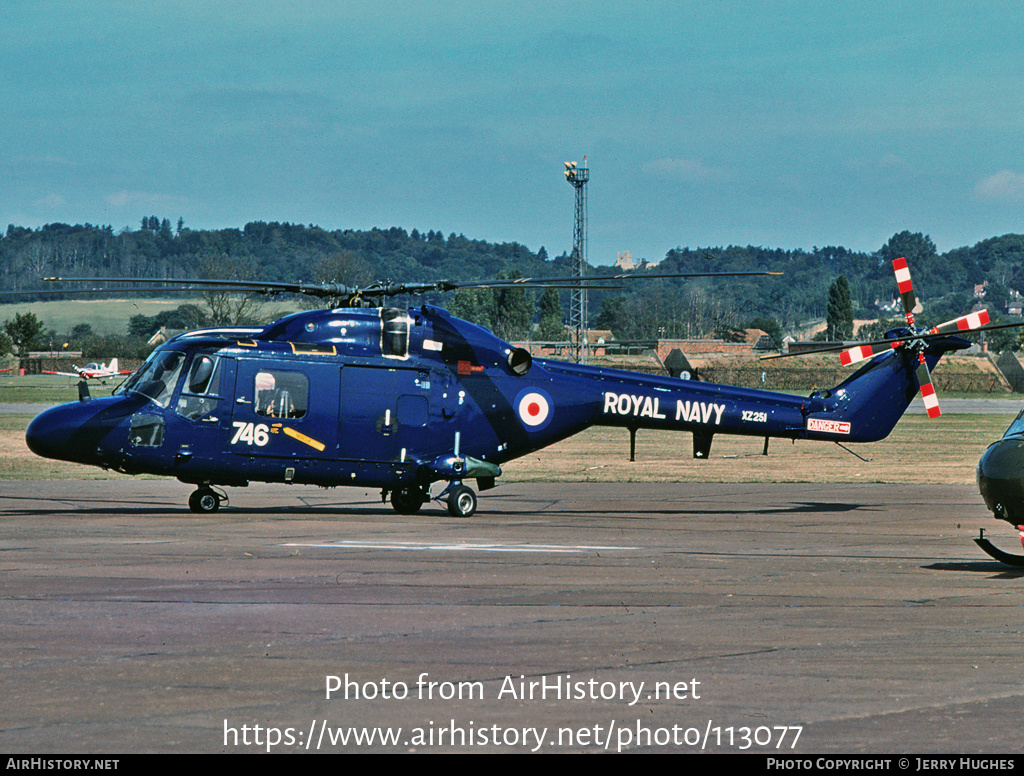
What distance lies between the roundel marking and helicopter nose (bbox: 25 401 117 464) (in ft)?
22.3

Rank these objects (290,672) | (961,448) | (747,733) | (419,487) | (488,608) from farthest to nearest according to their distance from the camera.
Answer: (961,448) < (419,487) < (488,608) < (290,672) < (747,733)

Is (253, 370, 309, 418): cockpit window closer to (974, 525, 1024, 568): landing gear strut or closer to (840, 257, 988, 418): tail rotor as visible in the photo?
(840, 257, 988, 418): tail rotor

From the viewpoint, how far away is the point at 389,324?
19.2 m

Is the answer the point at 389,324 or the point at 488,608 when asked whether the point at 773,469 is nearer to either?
the point at 389,324

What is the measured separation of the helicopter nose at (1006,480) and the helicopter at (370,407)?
15.0 ft

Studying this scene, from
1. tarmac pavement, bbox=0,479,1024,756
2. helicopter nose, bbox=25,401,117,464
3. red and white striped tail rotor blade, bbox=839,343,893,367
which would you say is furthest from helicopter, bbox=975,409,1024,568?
helicopter nose, bbox=25,401,117,464

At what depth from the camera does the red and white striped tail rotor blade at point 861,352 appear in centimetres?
1966

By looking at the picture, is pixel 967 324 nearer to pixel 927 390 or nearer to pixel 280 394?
Result: pixel 927 390

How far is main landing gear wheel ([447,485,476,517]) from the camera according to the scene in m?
19.0

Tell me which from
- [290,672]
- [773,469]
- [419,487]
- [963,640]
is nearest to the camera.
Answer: [290,672]

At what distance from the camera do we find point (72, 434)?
58.1 ft

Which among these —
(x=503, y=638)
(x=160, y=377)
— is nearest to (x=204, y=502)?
(x=160, y=377)
